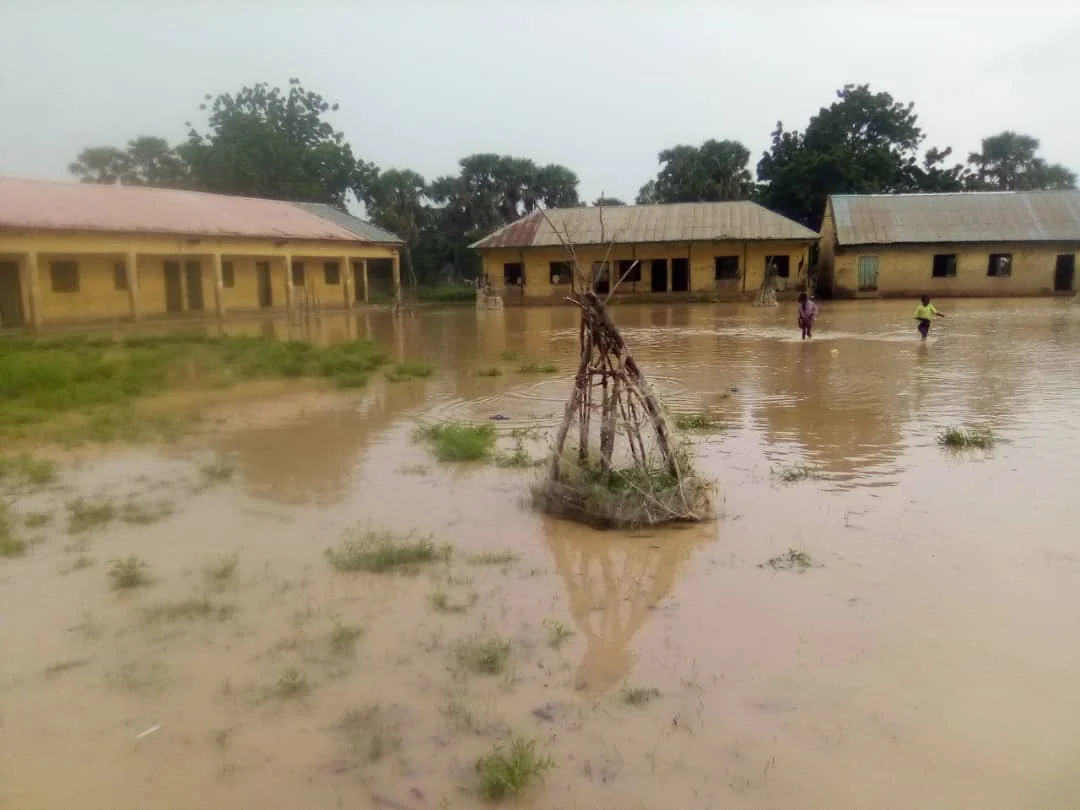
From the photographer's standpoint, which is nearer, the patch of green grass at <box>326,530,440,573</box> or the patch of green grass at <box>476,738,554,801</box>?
the patch of green grass at <box>476,738,554,801</box>

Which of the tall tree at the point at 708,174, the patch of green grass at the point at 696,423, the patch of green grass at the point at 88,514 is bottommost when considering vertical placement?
the patch of green grass at the point at 88,514

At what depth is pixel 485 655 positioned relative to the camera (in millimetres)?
4305

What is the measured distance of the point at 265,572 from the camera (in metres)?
5.52

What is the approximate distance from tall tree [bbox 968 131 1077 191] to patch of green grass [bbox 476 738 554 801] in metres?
55.1

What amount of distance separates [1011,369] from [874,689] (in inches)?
457

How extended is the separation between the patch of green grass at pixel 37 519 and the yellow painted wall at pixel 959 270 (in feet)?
109

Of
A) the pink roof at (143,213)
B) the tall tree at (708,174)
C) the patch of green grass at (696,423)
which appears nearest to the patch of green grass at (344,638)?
the patch of green grass at (696,423)

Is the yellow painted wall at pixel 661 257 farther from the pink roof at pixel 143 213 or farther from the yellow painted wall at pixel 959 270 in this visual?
the pink roof at pixel 143 213

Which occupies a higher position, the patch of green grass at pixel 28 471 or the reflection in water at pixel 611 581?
the patch of green grass at pixel 28 471

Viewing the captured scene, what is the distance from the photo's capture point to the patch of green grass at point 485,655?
421cm

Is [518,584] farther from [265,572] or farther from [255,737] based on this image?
[255,737]

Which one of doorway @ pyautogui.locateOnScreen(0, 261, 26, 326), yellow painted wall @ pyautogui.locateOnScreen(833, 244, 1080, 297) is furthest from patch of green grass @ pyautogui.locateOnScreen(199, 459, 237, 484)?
yellow painted wall @ pyautogui.locateOnScreen(833, 244, 1080, 297)

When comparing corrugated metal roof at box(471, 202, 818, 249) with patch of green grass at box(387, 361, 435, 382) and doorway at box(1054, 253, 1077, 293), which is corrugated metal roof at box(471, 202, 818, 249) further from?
patch of green grass at box(387, 361, 435, 382)

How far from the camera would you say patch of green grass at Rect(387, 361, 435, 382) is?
14205mm
